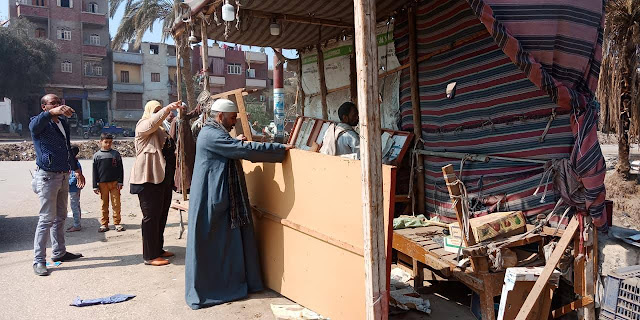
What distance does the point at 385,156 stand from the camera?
5.72 metres

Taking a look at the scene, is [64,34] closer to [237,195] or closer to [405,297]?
[237,195]

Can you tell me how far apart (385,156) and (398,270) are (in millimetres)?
1412

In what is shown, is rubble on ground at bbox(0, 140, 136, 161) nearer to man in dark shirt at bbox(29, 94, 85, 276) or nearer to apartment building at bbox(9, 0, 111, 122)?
man in dark shirt at bbox(29, 94, 85, 276)

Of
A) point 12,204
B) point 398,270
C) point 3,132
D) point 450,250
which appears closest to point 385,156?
point 398,270

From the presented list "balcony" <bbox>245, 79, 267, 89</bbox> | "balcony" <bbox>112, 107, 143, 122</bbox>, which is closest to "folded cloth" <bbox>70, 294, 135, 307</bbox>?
"balcony" <bbox>112, 107, 143, 122</bbox>

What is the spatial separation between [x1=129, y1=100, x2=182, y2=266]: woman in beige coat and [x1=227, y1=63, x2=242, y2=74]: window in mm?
39477

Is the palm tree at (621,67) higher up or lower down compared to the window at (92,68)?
lower down

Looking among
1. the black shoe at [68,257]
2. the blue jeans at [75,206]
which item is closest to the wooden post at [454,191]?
the black shoe at [68,257]

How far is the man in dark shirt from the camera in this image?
5070 millimetres

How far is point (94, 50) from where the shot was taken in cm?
3925

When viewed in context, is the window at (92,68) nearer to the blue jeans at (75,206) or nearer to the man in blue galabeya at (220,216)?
the blue jeans at (75,206)

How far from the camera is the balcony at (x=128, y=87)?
40.2m

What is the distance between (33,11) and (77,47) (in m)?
4.10

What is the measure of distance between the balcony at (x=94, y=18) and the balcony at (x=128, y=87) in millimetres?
5542
